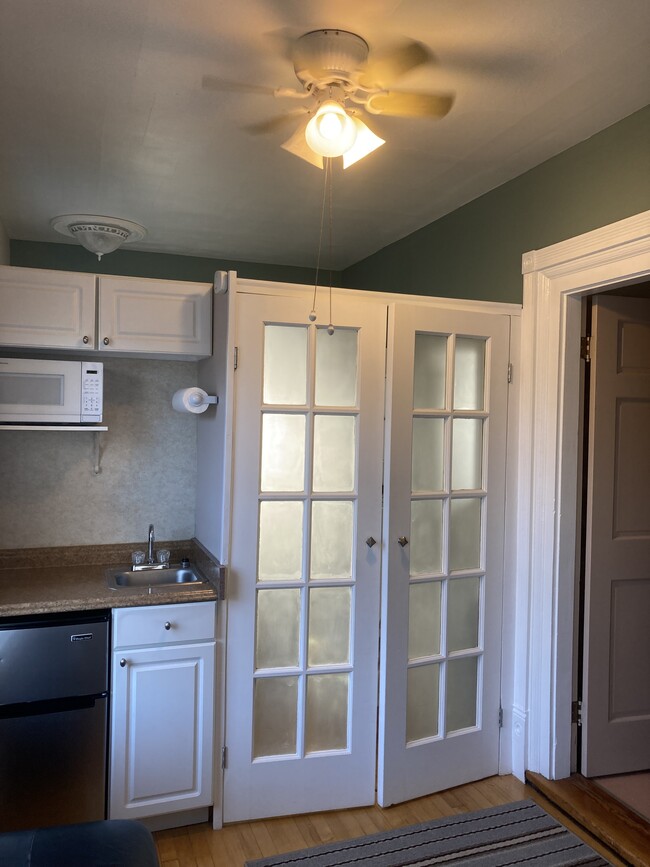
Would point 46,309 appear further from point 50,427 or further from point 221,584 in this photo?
point 221,584

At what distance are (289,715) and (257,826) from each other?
423 millimetres

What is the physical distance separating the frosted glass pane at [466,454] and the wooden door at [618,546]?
1.55 feet

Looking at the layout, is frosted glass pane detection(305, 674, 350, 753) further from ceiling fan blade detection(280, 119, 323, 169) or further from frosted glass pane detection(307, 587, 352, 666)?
ceiling fan blade detection(280, 119, 323, 169)

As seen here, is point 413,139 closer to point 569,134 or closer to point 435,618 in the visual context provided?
point 569,134

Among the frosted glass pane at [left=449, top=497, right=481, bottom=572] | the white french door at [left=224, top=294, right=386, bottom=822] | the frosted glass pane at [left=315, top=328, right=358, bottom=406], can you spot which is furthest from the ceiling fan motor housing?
the frosted glass pane at [left=449, top=497, right=481, bottom=572]

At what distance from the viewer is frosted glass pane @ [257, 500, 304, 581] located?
2.75 m

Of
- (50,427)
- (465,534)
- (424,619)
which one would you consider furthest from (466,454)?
(50,427)

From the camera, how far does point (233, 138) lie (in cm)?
278

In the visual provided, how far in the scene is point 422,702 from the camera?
294 centimetres

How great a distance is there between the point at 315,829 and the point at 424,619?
3.00ft

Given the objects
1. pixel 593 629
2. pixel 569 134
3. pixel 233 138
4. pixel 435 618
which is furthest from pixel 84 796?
pixel 569 134

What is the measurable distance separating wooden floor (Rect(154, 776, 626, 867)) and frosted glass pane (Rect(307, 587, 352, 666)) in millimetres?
613

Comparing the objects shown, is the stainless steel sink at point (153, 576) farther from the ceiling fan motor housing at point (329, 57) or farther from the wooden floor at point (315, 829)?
the ceiling fan motor housing at point (329, 57)

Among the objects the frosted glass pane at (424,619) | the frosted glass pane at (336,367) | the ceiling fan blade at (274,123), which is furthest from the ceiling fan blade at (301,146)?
the frosted glass pane at (424,619)
